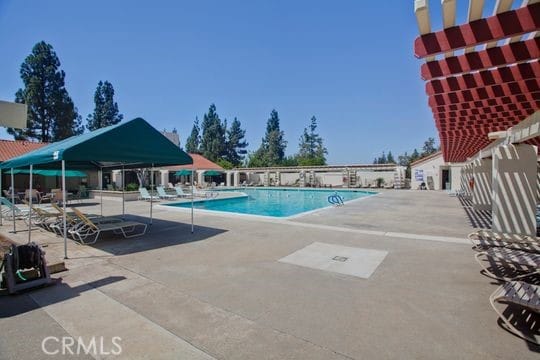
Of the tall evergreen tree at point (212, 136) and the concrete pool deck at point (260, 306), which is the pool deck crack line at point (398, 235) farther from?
the tall evergreen tree at point (212, 136)

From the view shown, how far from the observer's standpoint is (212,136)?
57750 millimetres

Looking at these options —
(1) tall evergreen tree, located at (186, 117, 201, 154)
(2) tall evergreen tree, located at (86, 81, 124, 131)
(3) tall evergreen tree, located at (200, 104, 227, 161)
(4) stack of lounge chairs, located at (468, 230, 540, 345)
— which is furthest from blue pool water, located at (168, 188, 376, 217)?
(1) tall evergreen tree, located at (186, 117, 201, 154)

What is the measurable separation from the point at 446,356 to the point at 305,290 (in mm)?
1814

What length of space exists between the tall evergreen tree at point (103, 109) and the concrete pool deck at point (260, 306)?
4121cm

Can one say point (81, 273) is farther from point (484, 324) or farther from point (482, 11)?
point (482, 11)

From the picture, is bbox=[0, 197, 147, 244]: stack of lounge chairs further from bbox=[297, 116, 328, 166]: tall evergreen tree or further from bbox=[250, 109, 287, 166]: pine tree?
bbox=[297, 116, 328, 166]: tall evergreen tree

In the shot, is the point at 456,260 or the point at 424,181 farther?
the point at 424,181

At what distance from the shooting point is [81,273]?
15.5 feet

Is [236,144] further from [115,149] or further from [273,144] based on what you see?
[115,149]

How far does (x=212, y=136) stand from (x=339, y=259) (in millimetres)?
54997

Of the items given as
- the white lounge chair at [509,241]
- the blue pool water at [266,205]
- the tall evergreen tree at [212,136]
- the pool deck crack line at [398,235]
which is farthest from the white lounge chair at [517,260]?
the tall evergreen tree at [212,136]

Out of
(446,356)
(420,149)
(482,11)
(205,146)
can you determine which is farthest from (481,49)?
(420,149)

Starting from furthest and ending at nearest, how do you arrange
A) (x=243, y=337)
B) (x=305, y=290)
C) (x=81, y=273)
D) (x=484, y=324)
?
(x=81, y=273)
(x=305, y=290)
(x=484, y=324)
(x=243, y=337)

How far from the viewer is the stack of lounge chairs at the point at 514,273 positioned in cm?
283
